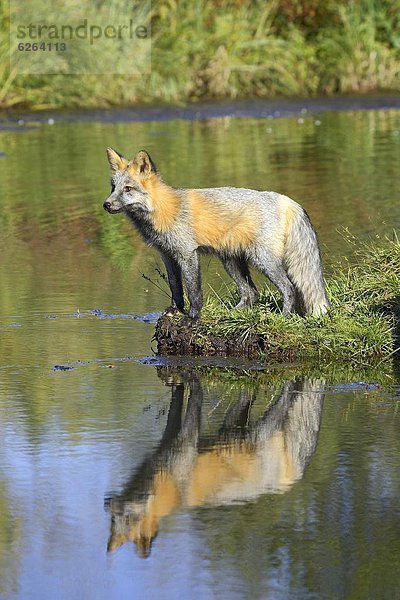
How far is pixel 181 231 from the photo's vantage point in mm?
10461

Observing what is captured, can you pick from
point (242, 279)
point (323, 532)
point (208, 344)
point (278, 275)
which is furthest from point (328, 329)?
point (323, 532)

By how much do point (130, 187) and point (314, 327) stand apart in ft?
5.47

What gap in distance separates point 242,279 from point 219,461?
3167 mm

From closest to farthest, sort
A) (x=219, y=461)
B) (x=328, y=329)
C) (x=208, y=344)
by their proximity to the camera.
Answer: (x=219, y=461)
(x=328, y=329)
(x=208, y=344)

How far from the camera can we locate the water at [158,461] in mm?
6215

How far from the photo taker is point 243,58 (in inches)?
1148

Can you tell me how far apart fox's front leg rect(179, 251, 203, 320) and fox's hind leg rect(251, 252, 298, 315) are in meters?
0.45

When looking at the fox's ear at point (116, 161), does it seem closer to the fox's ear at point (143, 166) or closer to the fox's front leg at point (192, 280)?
the fox's ear at point (143, 166)

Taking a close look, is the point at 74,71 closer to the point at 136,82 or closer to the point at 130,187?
the point at 136,82

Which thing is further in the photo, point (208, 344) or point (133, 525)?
point (208, 344)

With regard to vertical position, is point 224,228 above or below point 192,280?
above

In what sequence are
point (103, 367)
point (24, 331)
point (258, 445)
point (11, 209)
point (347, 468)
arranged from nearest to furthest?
point (347, 468)
point (258, 445)
point (103, 367)
point (24, 331)
point (11, 209)

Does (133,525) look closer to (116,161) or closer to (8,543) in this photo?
(8,543)

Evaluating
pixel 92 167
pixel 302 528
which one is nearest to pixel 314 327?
pixel 302 528
